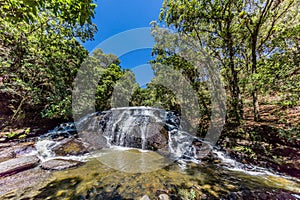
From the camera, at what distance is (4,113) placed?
24.0 feet

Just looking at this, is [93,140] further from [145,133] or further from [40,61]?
[40,61]

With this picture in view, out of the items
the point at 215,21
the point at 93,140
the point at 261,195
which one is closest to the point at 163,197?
the point at 261,195

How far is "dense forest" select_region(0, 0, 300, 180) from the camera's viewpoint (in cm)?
372

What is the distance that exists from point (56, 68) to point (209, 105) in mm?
9404

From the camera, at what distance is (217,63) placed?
318 inches

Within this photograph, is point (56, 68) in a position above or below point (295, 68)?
above

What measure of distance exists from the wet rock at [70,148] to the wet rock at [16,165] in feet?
2.53

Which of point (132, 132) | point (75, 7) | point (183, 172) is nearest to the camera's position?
point (75, 7)

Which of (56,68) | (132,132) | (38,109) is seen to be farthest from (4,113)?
(132,132)

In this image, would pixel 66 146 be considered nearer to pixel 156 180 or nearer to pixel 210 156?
pixel 156 180

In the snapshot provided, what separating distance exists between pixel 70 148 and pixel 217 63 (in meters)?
9.22

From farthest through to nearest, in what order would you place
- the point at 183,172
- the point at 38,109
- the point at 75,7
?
the point at 38,109
the point at 183,172
the point at 75,7

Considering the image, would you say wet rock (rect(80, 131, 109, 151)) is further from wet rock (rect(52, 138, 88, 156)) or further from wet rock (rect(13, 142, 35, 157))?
wet rock (rect(13, 142, 35, 157))

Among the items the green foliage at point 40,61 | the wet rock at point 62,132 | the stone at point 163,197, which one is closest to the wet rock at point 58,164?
the wet rock at point 62,132
